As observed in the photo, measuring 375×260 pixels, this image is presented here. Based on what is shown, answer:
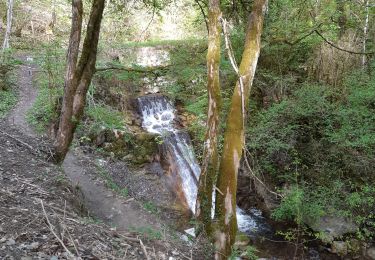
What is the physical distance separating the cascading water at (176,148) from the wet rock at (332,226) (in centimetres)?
143

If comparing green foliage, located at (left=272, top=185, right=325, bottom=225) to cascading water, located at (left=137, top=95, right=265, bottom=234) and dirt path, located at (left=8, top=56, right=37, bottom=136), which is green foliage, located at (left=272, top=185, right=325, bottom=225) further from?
dirt path, located at (left=8, top=56, right=37, bottom=136)

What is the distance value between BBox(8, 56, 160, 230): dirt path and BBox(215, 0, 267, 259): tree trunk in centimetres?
200

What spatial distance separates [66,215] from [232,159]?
6.98ft

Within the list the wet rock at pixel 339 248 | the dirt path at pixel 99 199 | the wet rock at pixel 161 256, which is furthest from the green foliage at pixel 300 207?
the wet rock at pixel 161 256

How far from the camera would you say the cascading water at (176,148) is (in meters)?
9.27

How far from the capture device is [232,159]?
13.6 feet

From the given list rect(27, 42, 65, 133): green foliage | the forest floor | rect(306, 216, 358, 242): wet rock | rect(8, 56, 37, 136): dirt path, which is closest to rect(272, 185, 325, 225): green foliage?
rect(306, 216, 358, 242): wet rock

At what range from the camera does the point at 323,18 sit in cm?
935

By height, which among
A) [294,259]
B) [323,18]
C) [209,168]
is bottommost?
[294,259]

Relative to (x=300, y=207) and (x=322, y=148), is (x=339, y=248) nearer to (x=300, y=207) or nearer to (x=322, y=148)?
(x=300, y=207)

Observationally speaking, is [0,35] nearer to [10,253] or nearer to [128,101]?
[128,101]

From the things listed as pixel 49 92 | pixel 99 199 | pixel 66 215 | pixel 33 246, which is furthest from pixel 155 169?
pixel 33 246

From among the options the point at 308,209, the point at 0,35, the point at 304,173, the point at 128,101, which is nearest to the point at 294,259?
the point at 308,209

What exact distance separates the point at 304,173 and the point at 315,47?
3.80 metres
